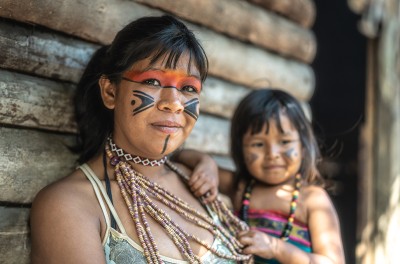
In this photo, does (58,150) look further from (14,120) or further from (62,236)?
(62,236)

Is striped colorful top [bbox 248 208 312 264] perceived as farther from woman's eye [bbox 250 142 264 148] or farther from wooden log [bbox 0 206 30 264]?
wooden log [bbox 0 206 30 264]

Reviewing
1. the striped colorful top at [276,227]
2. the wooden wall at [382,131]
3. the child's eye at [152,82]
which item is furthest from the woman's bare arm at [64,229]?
the wooden wall at [382,131]

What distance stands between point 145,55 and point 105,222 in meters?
0.68

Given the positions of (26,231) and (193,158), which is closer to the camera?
(26,231)

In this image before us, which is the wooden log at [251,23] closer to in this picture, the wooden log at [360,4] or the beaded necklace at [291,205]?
the beaded necklace at [291,205]

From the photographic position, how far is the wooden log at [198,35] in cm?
233

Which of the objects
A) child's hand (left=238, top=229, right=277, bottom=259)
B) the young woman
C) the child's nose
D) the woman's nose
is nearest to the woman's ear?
the young woman

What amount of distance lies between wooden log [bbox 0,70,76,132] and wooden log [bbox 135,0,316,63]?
2.44 ft

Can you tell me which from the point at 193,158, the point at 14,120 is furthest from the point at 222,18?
the point at 14,120

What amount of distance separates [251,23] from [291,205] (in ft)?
4.56

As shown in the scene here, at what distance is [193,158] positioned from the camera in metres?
2.77

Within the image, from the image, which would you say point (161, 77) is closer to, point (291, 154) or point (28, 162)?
point (28, 162)

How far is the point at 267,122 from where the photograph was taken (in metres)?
2.89

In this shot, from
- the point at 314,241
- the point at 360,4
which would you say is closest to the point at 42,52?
the point at 314,241
